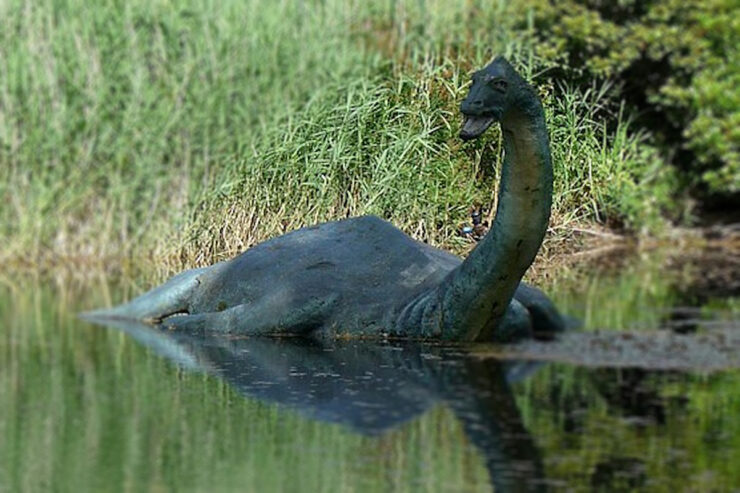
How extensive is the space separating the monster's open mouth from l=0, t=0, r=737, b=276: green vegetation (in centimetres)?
85

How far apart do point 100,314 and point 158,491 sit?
5.38 m

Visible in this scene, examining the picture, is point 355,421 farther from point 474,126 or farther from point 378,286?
point 378,286

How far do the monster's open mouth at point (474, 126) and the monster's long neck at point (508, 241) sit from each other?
0.27 metres

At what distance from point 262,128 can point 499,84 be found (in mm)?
3994

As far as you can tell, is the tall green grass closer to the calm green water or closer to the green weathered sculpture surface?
the green weathered sculpture surface

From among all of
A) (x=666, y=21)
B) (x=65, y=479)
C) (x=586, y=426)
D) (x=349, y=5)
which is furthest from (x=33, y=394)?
(x=666, y=21)

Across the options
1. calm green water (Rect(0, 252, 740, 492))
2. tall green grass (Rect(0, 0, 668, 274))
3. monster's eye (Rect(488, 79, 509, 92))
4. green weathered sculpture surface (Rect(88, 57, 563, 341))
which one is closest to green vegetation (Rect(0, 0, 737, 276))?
tall green grass (Rect(0, 0, 668, 274))

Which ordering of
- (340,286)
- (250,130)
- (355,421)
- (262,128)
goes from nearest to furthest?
(355,421), (340,286), (262,128), (250,130)

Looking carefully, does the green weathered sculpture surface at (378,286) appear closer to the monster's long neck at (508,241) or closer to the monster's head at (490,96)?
the monster's long neck at (508,241)

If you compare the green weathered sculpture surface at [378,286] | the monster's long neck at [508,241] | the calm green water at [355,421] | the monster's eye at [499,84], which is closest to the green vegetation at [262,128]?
the green weathered sculpture surface at [378,286]

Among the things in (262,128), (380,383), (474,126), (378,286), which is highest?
(262,128)

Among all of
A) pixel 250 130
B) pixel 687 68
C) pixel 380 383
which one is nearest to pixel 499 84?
pixel 380 383

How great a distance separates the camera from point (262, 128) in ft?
33.9

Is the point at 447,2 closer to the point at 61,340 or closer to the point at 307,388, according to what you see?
the point at 61,340
